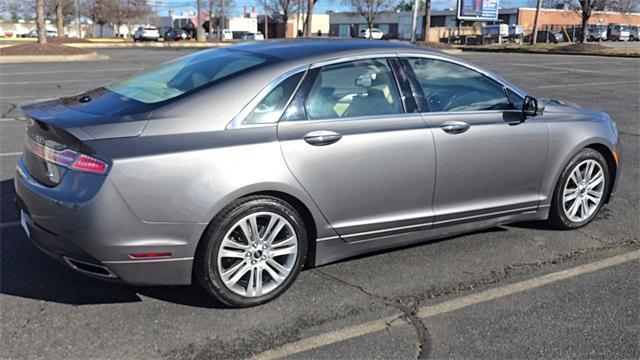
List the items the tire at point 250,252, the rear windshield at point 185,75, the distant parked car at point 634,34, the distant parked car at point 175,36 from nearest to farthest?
the tire at point 250,252 → the rear windshield at point 185,75 → the distant parked car at point 175,36 → the distant parked car at point 634,34

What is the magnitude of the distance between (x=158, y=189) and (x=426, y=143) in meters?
1.84

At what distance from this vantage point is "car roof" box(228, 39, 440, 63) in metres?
3.84

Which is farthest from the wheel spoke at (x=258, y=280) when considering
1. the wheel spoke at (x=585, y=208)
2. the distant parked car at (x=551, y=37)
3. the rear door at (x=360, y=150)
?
the distant parked car at (x=551, y=37)

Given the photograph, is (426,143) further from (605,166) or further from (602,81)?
(602,81)

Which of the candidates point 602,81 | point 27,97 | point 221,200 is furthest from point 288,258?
point 602,81

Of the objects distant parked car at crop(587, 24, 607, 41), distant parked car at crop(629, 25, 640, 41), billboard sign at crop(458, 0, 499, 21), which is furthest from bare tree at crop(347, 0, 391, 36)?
distant parked car at crop(629, 25, 640, 41)

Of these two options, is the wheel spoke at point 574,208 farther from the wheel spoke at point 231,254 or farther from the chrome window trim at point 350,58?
the wheel spoke at point 231,254

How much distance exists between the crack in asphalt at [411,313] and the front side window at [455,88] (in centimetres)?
136

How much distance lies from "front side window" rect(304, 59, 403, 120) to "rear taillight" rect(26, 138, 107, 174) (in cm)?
130

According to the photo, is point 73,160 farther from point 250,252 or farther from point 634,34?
point 634,34

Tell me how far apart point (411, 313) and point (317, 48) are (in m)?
1.89

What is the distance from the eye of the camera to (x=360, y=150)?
3725 mm

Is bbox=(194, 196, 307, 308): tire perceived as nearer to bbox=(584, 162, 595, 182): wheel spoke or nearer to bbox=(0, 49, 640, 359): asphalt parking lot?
bbox=(0, 49, 640, 359): asphalt parking lot

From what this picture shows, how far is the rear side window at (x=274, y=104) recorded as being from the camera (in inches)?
138
